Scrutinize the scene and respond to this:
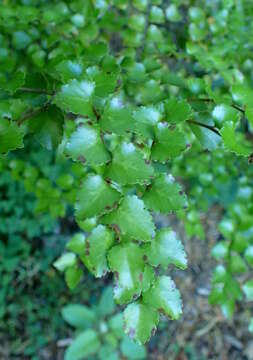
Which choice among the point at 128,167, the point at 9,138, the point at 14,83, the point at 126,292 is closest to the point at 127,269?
the point at 126,292

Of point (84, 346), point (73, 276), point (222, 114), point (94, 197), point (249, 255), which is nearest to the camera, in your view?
point (94, 197)

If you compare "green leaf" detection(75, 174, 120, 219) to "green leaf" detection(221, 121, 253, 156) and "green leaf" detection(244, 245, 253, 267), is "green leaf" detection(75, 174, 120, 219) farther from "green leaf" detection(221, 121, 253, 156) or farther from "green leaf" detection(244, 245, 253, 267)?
"green leaf" detection(244, 245, 253, 267)

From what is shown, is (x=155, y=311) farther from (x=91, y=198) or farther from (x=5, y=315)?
(x=5, y=315)

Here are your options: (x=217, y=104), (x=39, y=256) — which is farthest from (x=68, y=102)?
(x=39, y=256)

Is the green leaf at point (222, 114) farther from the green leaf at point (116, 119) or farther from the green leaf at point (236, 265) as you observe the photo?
the green leaf at point (236, 265)

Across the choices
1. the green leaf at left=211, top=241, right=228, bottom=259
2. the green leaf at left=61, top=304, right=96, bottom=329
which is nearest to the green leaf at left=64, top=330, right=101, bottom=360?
the green leaf at left=61, top=304, right=96, bottom=329

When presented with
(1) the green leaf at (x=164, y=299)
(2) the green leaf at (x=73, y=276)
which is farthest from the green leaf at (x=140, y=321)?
(2) the green leaf at (x=73, y=276)

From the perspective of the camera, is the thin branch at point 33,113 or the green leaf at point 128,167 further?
the thin branch at point 33,113

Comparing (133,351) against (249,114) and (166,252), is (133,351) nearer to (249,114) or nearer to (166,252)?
(166,252)
